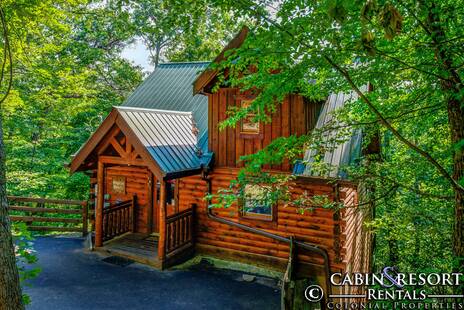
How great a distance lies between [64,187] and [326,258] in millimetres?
13763

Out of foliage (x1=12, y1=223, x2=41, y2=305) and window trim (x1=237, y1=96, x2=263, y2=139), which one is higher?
window trim (x1=237, y1=96, x2=263, y2=139)

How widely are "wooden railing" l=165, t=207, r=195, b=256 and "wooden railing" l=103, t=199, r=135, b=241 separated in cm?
233

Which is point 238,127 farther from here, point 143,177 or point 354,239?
point 354,239

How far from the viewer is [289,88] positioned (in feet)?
13.7

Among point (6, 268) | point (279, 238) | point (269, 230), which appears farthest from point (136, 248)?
point (6, 268)

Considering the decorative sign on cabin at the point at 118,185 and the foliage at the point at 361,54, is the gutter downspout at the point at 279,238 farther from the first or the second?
the decorative sign on cabin at the point at 118,185

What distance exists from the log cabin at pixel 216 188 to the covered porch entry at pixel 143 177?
0.03 meters

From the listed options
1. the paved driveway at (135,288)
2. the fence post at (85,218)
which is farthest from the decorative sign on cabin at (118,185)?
the paved driveway at (135,288)

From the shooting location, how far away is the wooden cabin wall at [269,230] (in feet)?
25.7

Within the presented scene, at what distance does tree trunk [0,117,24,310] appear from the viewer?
3.36 m

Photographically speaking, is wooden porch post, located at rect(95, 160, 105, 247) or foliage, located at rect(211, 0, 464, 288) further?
wooden porch post, located at rect(95, 160, 105, 247)

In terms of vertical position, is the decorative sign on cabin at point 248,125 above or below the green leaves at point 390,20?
above

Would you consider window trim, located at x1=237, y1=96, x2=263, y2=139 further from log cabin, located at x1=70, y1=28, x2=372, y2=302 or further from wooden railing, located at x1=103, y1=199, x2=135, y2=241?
wooden railing, located at x1=103, y1=199, x2=135, y2=241

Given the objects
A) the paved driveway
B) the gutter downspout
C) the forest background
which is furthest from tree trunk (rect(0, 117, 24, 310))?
the gutter downspout
